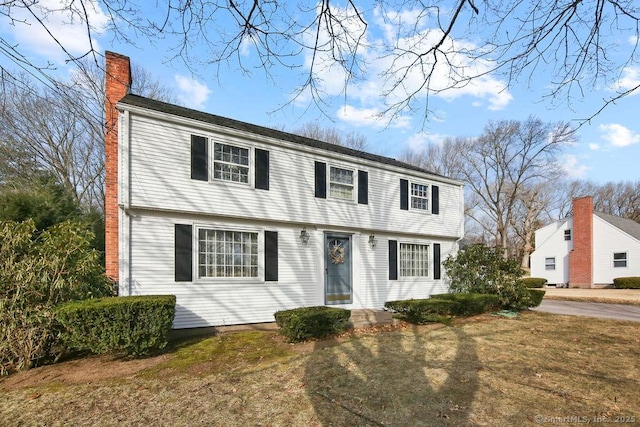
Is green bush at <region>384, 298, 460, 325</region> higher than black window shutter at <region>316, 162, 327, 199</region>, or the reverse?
black window shutter at <region>316, 162, 327, 199</region>

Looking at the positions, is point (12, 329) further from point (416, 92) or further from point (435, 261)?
point (435, 261)

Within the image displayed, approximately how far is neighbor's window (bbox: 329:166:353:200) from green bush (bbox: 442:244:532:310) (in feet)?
15.5

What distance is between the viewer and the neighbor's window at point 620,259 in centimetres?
2175

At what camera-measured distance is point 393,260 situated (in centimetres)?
1178

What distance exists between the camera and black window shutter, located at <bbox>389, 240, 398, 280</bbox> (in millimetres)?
11681

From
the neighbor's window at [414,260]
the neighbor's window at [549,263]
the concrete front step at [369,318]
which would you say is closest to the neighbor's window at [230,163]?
the concrete front step at [369,318]

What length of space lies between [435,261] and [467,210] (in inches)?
1008

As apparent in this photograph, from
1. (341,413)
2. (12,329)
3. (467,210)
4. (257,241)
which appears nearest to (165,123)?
(257,241)

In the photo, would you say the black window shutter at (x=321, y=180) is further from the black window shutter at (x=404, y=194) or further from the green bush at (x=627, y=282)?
the green bush at (x=627, y=282)

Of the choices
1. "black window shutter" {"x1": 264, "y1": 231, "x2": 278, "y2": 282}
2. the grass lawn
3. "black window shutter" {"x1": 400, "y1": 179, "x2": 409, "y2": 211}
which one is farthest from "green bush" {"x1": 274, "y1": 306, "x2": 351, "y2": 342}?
"black window shutter" {"x1": 400, "y1": 179, "x2": 409, "y2": 211}

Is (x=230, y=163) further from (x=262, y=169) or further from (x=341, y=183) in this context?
(x=341, y=183)

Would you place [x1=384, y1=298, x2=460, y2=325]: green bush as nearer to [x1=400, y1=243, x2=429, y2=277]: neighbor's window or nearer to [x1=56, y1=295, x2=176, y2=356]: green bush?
[x1=400, y1=243, x2=429, y2=277]: neighbor's window

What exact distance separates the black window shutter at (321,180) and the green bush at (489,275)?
561cm

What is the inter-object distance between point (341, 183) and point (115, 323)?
7200 mm
